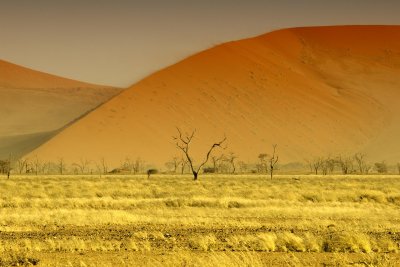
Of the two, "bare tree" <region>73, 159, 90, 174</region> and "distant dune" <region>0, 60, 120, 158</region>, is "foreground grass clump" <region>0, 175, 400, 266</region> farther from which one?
"distant dune" <region>0, 60, 120, 158</region>

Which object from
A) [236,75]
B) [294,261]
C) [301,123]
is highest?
[236,75]

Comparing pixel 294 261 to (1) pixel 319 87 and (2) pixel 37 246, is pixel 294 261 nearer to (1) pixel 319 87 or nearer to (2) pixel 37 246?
(2) pixel 37 246

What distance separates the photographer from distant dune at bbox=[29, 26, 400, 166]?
10775 centimetres

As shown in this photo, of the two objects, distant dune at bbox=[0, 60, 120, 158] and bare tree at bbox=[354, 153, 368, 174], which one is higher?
distant dune at bbox=[0, 60, 120, 158]

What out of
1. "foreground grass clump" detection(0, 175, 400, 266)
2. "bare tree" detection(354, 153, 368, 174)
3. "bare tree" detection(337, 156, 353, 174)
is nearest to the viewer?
"foreground grass clump" detection(0, 175, 400, 266)

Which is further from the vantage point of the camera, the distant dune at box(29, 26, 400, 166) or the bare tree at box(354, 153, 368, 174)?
the distant dune at box(29, 26, 400, 166)

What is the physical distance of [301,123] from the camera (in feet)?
365

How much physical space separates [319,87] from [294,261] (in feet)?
363

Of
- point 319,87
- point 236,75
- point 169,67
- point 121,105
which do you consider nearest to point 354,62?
point 319,87

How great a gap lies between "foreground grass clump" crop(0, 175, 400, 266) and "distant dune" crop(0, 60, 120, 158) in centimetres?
9541

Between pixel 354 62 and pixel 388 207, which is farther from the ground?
pixel 354 62

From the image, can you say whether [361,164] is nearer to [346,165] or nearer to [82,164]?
[346,165]

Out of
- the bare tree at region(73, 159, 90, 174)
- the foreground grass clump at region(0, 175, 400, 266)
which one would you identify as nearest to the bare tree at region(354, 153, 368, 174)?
the bare tree at region(73, 159, 90, 174)

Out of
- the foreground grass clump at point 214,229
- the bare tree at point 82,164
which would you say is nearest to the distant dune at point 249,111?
the bare tree at point 82,164
